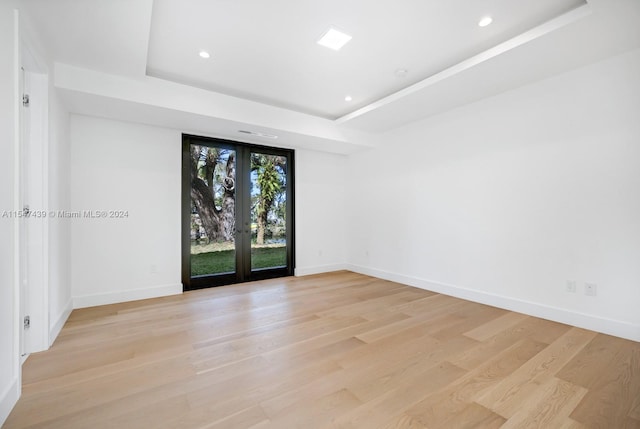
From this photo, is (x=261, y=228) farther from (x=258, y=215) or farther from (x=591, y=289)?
(x=591, y=289)

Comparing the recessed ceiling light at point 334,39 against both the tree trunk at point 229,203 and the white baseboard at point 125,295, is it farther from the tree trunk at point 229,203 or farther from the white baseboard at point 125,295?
the white baseboard at point 125,295

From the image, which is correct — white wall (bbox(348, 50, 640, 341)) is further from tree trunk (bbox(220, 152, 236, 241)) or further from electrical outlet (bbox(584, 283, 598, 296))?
tree trunk (bbox(220, 152, 236, 241))

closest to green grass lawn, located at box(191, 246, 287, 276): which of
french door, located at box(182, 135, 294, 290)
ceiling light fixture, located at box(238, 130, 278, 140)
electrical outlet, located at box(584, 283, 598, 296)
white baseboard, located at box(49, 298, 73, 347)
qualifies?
french door, located at box(182, 135, 294, 290)

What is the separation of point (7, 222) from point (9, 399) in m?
1.06

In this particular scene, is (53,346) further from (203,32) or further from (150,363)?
Answer: (203,32)

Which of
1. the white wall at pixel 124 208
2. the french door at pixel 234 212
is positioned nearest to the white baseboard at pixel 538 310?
the french door at pixel 234 212

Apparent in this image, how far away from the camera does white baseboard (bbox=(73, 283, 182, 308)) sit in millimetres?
3497

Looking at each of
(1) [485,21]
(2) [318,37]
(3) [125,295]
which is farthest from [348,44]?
(3) [125,295]

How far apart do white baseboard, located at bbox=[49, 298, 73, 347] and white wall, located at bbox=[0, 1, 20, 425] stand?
35.9 inches

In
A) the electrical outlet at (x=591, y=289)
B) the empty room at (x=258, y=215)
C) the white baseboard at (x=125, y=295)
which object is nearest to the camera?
the empty room at (x=258, y=215)

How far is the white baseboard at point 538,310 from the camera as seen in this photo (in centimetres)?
262

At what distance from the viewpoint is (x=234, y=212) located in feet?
15.5

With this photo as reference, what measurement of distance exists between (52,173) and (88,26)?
1387 millimetres

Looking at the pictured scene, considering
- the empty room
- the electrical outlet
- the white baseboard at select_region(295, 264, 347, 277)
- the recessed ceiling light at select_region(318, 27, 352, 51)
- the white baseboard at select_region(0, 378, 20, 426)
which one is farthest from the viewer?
the white baseboard at select_region(295, 264, 347, 277)
